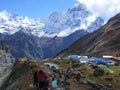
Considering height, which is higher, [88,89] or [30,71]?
[30,71]

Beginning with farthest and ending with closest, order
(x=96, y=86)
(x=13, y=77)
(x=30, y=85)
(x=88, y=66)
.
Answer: (x=88, y=66)
(x=13, y=77)
(x=96, y=86)
(x=30, y=85)

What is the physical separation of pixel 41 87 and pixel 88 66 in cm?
6338

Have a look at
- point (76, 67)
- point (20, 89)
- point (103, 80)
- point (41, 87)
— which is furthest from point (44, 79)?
point (76, 67)

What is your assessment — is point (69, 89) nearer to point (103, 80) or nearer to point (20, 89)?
point (20, 89)

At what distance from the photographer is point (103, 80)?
90750mm

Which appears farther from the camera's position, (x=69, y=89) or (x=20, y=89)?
(x=20, y=89)

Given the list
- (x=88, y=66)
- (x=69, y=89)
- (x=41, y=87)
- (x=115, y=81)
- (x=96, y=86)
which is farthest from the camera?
(x=88, y=66)

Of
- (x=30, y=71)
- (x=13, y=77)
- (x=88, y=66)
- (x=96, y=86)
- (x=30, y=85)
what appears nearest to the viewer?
(x=30, y=85)

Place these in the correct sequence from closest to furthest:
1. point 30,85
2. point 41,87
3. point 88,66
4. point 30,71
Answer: point 41,87
point 30,85
point 30,71
point 88,66

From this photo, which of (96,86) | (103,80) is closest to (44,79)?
(96,86)

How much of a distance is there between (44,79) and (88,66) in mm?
63063

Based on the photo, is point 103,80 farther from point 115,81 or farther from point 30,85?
point 30,85

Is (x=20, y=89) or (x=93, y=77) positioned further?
(x=93, y=77)

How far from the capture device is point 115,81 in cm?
9069
